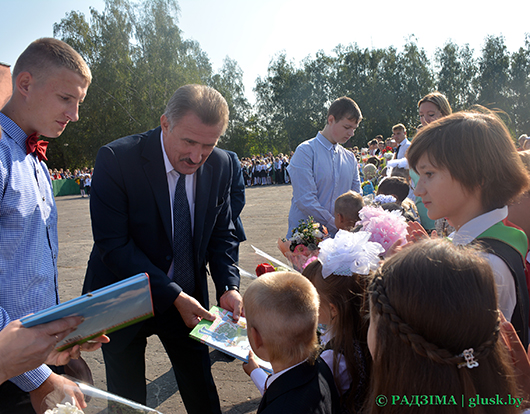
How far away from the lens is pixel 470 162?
167 cm

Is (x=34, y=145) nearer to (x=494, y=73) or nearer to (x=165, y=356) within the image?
(x=165, y=356)

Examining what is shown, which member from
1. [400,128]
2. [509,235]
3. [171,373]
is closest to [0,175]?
[509,235]

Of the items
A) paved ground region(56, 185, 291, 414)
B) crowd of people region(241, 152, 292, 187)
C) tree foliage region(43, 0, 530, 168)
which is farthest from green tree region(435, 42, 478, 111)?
paved ground region(56, 185, 291, 414)

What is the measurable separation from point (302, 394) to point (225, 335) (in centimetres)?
69

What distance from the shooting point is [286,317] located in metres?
1.64

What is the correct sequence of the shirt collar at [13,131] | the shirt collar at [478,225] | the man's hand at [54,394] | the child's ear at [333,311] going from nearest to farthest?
the man's hand at [54,394] < the shirt collar at [478,225] < the shirt collar at [13,131] < the child's ear at [333,311]

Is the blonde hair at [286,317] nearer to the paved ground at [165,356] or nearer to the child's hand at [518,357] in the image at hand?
the child's hand at [518,357]

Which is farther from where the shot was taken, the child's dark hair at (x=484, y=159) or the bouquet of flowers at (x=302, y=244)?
the bouquet of flowers at (x=302, y=244)

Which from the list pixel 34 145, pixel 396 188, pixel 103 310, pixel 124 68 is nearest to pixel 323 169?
pixel 396 188

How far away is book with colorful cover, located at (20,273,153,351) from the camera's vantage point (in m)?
1.24

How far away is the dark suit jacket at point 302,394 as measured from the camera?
4.86ft

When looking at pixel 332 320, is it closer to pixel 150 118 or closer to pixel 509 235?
pixel 509 235

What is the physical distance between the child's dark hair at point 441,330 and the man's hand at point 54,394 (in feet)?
3.47

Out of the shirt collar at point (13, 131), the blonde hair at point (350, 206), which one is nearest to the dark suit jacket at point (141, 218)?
the shirt collar at point (13, 131)
